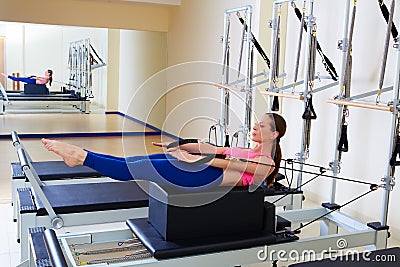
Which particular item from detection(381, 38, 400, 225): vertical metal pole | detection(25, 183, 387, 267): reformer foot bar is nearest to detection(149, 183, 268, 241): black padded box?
detection(25, 183, 387, 267): reformer foot bar

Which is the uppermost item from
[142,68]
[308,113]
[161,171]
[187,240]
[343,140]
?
[142,68]

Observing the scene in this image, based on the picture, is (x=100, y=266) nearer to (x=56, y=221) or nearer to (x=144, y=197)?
(x=56, y=221)

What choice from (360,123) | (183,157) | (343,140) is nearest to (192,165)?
(183,157)

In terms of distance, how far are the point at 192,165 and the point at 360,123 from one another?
168cm

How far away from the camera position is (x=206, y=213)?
6.89 feet

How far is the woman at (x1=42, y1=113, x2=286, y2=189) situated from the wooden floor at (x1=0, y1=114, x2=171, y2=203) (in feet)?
10.7

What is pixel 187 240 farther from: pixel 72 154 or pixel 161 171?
pixel 72 154

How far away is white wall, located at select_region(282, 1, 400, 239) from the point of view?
131 inches

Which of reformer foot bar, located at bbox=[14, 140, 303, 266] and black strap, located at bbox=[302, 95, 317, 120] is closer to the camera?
reformer foot bar, located at bbox=[14, 140, 303, 266]

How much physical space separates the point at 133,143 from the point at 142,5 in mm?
2036

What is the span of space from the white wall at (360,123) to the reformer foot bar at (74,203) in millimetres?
886

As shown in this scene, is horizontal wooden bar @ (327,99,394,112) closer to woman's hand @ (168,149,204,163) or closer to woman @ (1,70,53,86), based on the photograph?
woman's hand @ (168,149,204,163)

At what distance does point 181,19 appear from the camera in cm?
651

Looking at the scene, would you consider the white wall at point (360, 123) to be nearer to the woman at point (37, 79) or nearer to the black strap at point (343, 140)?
the black strap at point (343, 140)
